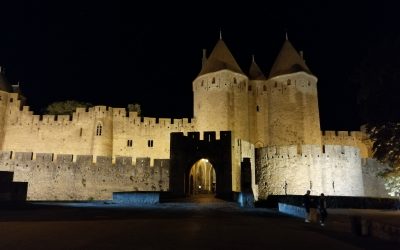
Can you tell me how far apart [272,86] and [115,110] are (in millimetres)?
15019

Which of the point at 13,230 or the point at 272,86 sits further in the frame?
the point at 272,86

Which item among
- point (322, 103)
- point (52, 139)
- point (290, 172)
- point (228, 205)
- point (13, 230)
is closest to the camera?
point (13, 230)

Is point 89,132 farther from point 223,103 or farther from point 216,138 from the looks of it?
point 216,138

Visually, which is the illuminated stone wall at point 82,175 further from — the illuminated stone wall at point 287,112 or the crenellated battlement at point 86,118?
the illuminated stone wall at point 287,112

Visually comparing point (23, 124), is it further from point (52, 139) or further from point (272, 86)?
point (272, 86)

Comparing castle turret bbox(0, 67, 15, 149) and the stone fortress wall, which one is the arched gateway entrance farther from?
castle turret bbox(0, 67, 15, 149)

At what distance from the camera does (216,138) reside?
914 inches

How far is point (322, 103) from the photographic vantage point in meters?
53.1

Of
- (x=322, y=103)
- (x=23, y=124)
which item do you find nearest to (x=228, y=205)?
(x=23, y=124)

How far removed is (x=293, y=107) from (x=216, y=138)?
11.8m

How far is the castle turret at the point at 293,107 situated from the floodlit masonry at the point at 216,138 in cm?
9

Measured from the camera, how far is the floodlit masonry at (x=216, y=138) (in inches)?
961

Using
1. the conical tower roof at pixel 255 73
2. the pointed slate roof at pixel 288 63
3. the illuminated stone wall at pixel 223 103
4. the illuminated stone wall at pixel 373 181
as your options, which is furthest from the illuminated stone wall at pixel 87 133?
the illuminated stone wall at pixel 373 181

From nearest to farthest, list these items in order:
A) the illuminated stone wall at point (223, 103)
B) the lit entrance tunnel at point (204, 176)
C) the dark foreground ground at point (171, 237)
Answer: the dark foreground ground at point (171, 237) < the lit entrance tunnel at point (204, 176) < the illuminated stone wall at point (223, 103)
